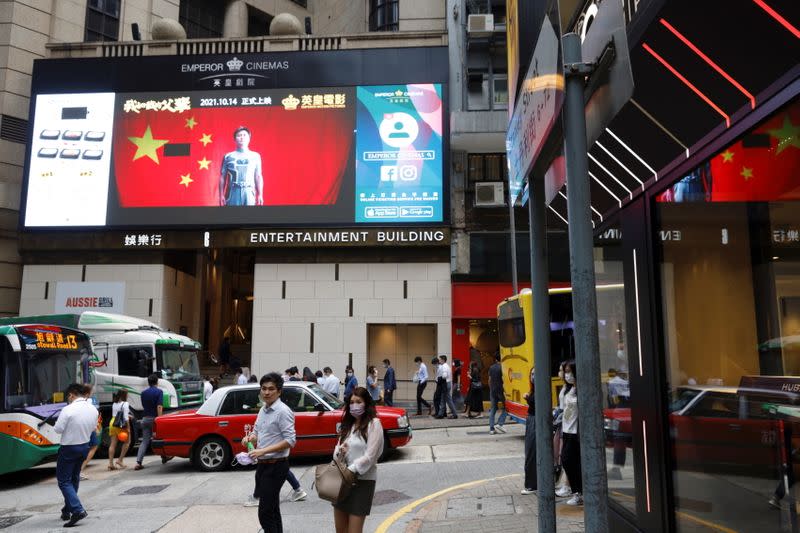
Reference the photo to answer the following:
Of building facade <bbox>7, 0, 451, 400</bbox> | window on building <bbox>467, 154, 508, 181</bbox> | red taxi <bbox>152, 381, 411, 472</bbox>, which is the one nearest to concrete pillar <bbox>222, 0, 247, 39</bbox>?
building facade <bbox>7, 0, 451, 400</bbox>

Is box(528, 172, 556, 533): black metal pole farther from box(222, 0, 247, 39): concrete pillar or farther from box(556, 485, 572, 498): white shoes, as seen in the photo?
box(222, 0, 247, 39): concrete pillar

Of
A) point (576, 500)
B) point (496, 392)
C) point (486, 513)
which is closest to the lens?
Result: point (486, 513)

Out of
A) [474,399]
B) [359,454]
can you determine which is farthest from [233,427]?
[474,399]

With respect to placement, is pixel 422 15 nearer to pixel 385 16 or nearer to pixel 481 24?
pixel 385 16

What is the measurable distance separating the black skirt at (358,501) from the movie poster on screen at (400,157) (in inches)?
677

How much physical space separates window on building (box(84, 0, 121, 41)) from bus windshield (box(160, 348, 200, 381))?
1730 cm

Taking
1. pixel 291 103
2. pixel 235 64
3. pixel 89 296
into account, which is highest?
pixel 235 64

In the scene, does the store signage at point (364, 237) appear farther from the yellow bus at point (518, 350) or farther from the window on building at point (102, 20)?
the window on building at point (102, 20)

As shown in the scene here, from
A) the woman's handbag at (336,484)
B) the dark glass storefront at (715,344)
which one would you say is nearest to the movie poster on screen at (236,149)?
the woman's handbag at (336,484)

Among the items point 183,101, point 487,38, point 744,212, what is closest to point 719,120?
point 744,212

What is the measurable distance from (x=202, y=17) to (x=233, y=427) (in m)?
28.6

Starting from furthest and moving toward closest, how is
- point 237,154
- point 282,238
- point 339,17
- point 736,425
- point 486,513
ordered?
1. point 339,17
2. point 237,154
3. point 282,238
4. point 486,513
5. point 736,425

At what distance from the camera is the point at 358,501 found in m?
4.94

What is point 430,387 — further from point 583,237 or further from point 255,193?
point 583,237
